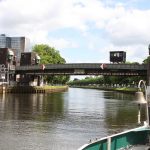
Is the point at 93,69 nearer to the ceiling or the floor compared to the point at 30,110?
nearer to the ceiling

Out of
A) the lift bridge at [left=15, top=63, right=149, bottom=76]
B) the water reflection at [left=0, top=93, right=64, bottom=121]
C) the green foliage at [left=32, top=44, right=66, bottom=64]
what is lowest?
the water reflection at [left=0, top=93, right=64, bottom=121]

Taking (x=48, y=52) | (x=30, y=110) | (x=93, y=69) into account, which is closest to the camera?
(x=30, y=110)

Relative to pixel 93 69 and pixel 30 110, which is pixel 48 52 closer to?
pixel 93 69

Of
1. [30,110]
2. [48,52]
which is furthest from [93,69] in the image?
[30,110]

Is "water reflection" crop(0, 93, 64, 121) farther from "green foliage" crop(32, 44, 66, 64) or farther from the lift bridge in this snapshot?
"green foliage" crop(32, 44, 66, 64)

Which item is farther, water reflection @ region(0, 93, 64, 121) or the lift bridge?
the lift bridge

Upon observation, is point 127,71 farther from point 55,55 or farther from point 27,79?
point 55,55

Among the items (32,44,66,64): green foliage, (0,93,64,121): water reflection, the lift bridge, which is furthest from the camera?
(32,44,66,64): green foliage

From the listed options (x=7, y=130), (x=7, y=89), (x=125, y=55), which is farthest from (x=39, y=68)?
(x=7, y=130)

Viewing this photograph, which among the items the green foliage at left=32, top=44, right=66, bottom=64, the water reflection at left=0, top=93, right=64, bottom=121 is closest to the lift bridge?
the green foliage at left=32, top=44, right=66, bottom=64

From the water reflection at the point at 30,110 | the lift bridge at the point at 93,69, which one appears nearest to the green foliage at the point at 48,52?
the lift bridge at the point at 93,69

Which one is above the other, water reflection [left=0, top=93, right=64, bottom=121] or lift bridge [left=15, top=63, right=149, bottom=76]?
lift bridge [left=15, top=63, right=149, bottom=76]

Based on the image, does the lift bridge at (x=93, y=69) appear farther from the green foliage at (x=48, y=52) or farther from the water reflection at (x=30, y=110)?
the water reflection at (x=30, y=110)

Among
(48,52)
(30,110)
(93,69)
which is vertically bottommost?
(30,110)
